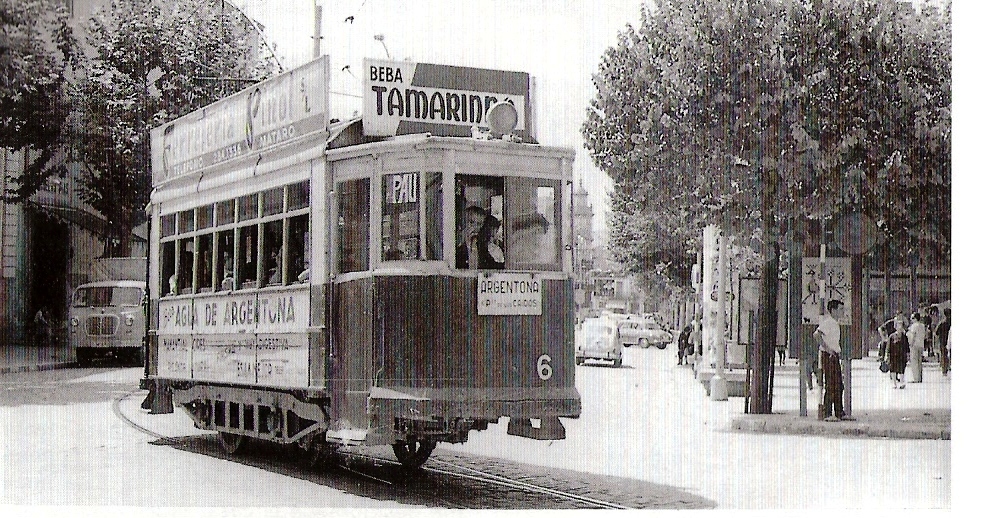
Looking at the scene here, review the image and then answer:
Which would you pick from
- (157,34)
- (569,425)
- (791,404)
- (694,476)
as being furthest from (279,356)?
(791,404)

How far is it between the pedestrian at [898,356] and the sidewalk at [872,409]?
0.09 m

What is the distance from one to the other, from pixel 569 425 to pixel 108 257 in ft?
19.1

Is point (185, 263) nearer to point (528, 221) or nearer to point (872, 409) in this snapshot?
point (528, 221)

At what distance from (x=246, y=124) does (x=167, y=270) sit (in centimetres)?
203

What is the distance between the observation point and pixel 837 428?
42.4 ft

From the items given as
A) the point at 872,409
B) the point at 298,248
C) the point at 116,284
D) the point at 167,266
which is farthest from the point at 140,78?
the point at 872,409

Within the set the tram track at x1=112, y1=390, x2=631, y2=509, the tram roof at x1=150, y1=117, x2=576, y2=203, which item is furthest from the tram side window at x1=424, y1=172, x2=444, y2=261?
the tram track at x1=112, y1=390, x2=631, y2=509

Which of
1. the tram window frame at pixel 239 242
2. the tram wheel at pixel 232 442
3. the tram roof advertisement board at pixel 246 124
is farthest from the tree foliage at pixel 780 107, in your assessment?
the tram wheel at pixel 232 442

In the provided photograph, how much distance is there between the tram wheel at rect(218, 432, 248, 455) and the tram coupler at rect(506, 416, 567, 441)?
3292 millimetres

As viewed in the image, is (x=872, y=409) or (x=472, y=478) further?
(x=872, y=409)

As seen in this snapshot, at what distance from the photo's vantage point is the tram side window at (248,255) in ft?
36.4

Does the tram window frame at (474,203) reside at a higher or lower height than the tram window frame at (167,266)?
higher

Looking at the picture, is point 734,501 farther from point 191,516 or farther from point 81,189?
point 81,189

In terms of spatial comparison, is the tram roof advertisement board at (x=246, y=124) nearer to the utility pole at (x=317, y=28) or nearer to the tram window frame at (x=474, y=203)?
the utility pole at (x=317, y=28)
